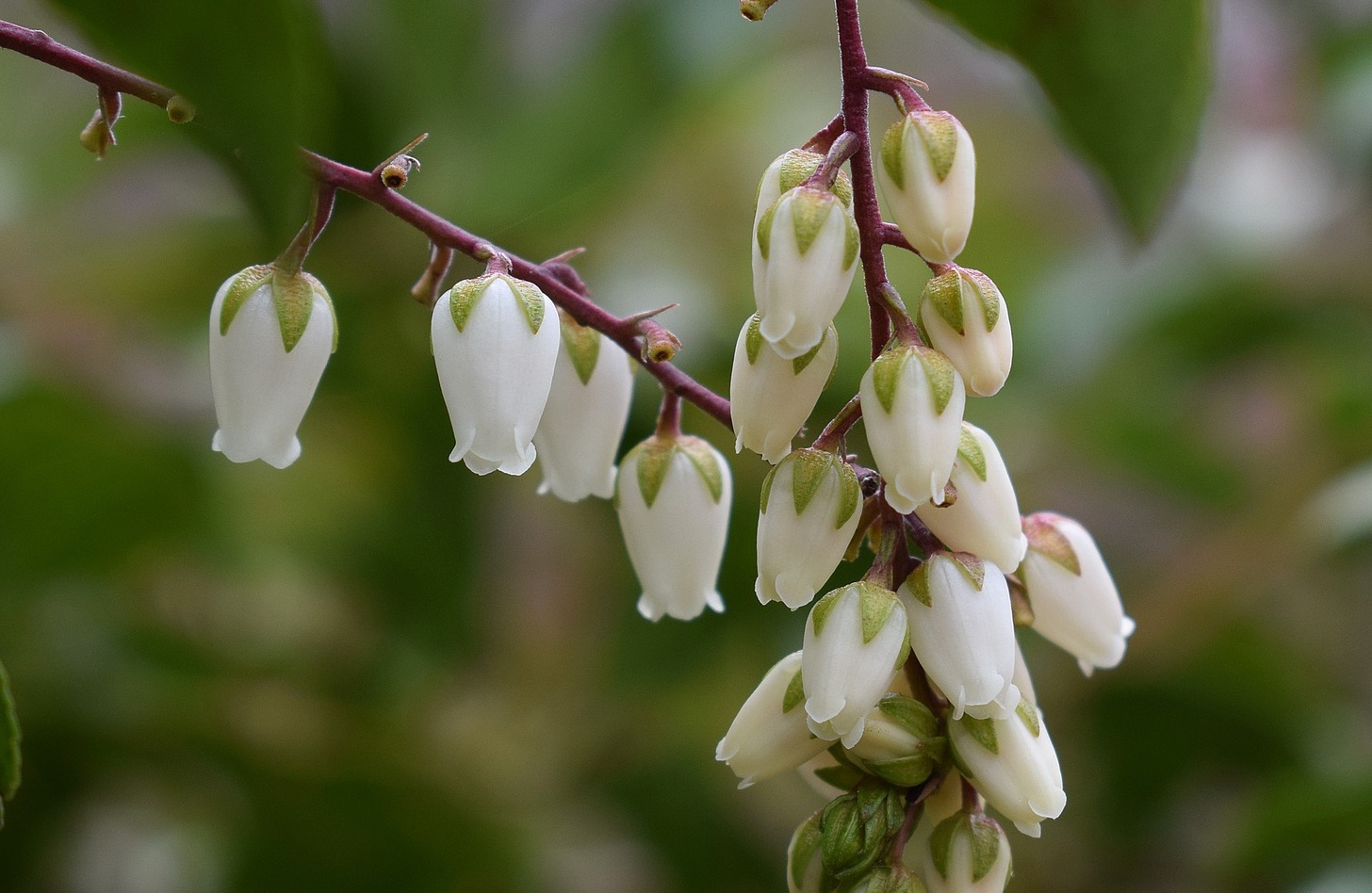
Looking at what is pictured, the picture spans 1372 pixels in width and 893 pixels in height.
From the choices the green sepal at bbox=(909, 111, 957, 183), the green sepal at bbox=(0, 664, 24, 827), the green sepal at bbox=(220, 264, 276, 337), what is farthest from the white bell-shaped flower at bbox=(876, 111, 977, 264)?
the green sepal at bbox=(0, 664, 24, 827)

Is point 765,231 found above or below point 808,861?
above

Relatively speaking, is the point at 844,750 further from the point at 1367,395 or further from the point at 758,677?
the point at 1367,395

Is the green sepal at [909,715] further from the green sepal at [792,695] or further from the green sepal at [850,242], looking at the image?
the green sepal at [850,242]

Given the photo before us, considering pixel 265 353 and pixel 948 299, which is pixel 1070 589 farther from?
pixel 265 353

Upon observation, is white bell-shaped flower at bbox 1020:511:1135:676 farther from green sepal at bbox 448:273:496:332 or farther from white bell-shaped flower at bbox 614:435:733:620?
green sepal at bbox 448:273:496:332

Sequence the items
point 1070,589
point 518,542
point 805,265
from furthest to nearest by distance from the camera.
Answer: point 518,542 → point 1070,589 → point 805,265

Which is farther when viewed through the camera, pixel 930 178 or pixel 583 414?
pixel 583 414

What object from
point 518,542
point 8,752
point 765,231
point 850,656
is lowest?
point 518,542

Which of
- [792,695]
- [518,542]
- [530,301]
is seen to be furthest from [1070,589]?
[518,542]
